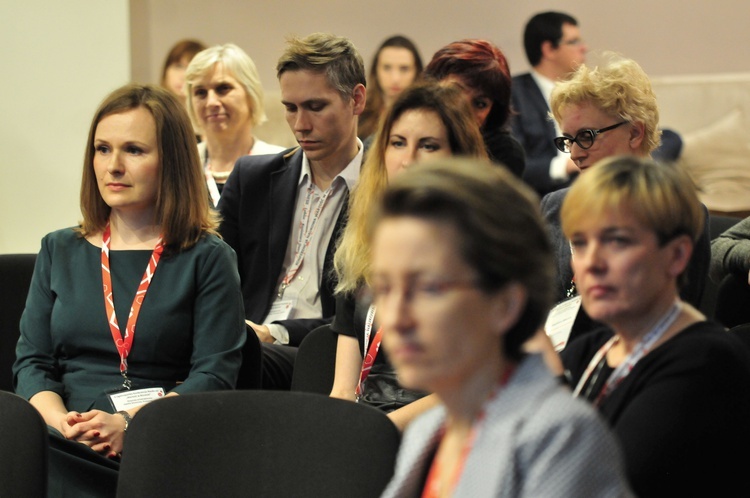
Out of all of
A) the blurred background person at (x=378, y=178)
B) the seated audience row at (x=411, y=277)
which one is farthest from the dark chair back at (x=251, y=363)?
the blurred background person at (x=378, y=178)

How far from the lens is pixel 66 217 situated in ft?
15.5

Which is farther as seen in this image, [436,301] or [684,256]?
[684,256]

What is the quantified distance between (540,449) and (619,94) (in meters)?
1.72

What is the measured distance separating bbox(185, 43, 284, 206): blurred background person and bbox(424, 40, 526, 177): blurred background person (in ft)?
3.76

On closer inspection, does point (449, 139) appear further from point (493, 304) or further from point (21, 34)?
point (21, 34)

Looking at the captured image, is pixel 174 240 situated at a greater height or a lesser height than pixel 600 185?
lesser

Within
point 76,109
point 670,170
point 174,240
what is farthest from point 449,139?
point 76,109

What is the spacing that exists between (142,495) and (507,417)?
40.4 inches

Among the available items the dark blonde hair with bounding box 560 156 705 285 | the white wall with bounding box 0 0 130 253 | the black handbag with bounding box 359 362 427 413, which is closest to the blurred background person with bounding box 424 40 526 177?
the black handbag with bounding box 359 362 427 413

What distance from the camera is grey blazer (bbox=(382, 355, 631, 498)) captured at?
1083 millimetres

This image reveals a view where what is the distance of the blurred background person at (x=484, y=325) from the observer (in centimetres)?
109

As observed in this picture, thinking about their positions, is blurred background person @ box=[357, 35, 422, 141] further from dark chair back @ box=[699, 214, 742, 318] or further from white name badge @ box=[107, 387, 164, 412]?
white name badge @ box=[107, 387, 164, 412]

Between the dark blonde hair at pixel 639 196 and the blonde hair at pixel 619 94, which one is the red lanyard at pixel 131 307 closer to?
the blonde hair at pixel 619 94

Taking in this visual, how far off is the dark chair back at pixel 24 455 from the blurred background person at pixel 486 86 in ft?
6.61
